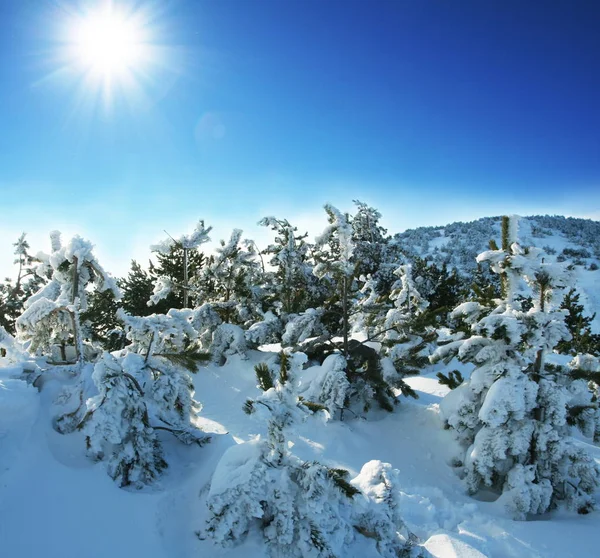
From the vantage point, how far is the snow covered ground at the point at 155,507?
3.39m

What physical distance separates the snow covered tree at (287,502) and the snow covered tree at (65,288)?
335 centimetres

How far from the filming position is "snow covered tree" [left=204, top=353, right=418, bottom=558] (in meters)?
3.51

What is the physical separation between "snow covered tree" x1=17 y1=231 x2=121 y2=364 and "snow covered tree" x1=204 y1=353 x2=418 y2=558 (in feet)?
11.0

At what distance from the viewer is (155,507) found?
4.02 metres

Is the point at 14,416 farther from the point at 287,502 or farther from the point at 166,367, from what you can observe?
the point at 287,502

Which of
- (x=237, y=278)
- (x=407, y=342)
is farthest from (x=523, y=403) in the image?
(x=237, y=278)

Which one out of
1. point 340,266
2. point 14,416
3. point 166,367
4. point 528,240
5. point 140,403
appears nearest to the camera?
point 14,416

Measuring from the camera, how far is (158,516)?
12.9 feet

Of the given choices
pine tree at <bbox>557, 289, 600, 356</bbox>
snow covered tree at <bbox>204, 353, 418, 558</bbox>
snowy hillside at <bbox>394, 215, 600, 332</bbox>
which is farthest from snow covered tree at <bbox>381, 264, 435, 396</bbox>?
snowy hillside at <bbox>394, 215, 600, 332</bbox>

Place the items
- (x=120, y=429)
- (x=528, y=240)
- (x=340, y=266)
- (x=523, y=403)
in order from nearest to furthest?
(x=120, y=429) < (x=523, y=403) < (x=340, y=266) < (x=528, y=240)

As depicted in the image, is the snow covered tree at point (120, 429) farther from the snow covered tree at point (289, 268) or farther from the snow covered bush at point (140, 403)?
the snow covered tree at point (289, 268)

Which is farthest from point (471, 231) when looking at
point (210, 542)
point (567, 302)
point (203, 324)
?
point (210, 542)

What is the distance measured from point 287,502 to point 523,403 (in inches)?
151

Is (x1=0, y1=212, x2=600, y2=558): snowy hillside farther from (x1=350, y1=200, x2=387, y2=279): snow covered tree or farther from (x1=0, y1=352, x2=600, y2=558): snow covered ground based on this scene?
(x1=350, y1=200, x2=387, y2=279): snow covered tree
